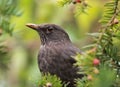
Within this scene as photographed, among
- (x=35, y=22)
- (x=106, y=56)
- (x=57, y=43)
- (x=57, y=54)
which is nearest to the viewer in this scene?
(x=106, y=56)

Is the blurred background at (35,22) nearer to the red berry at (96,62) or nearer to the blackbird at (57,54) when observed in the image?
the blackbird at (57,54)

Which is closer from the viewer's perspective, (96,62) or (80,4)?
(96,62)

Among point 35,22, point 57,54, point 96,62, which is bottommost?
point 57,54

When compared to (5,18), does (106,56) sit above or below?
below

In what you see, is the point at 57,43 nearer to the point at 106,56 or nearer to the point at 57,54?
the point at 57,54

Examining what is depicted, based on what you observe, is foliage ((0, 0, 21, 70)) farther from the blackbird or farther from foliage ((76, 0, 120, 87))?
foliage ((76, 0, 120, 87))

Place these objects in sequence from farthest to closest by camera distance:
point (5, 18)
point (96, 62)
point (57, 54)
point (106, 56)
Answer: point (57, 54), point (5, 18), point (106, 56), point (96, 62)

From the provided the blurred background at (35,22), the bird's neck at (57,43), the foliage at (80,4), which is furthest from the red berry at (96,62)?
the blurred background at (35,22)

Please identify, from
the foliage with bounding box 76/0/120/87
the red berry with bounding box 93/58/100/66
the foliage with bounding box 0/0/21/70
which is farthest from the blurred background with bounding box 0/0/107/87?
the red berry with bounding box 93/58/100/66

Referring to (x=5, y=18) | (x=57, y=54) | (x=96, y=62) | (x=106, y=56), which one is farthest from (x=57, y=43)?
(x=96, y=62)
